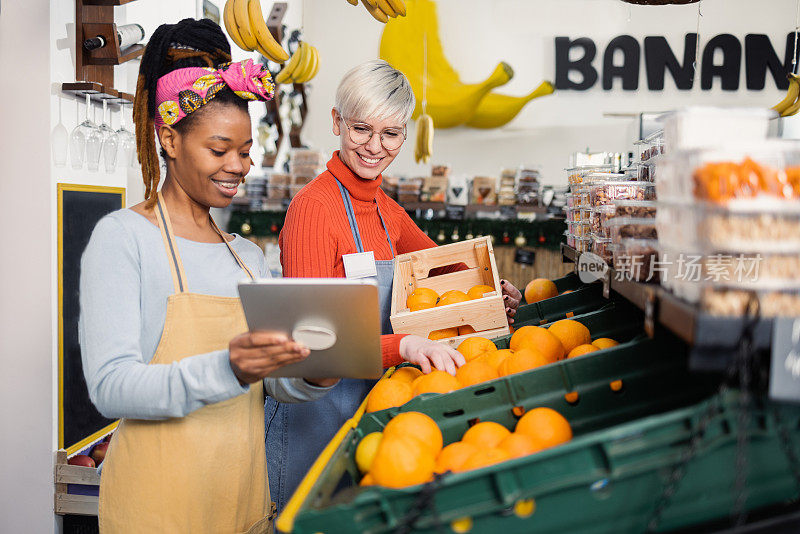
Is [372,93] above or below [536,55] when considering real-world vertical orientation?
below

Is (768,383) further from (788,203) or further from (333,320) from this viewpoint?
(333,320)

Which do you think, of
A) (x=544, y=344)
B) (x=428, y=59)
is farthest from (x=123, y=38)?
(x=428, y=59)

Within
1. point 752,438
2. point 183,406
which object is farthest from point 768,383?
point 183,406

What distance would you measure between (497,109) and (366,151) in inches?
190

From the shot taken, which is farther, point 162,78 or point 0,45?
point 0,45

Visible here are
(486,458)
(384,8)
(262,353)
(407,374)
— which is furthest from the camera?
(384,8)

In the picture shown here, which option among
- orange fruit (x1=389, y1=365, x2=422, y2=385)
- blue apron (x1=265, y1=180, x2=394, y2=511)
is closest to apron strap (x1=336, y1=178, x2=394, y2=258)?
blue apron (x1=265, y1=180, x2=394, y2=511)

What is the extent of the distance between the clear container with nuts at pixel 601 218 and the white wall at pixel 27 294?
6.77 feet

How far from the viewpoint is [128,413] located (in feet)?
4.14

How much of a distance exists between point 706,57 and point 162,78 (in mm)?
6409

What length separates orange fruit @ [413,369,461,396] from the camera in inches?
58.1

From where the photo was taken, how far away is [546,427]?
3.76ft

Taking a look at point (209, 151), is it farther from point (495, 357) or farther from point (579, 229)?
point (579, 229)

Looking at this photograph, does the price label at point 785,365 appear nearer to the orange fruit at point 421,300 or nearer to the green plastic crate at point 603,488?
the green plastic crate at point 603,488
